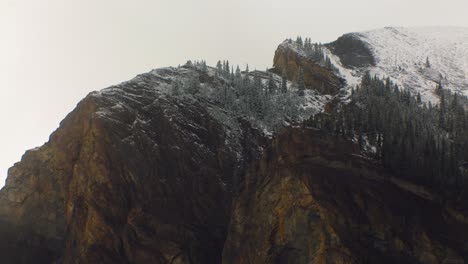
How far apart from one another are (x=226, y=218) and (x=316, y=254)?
25974mm

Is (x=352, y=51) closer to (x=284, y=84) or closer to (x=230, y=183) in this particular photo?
(x=284, y=84)

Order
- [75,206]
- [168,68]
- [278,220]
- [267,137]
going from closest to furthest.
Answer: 1. [278,220]
2. [75,206]
3. [267,137]
4. [168,68]

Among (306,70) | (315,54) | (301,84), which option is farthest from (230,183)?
(315,54)

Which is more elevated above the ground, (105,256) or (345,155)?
(345,155)

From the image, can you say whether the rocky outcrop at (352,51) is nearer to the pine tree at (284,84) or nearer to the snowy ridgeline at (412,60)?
the snowy ridgeline at (412,60)

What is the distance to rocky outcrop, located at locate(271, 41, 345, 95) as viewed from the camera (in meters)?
130

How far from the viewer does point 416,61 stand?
165500 mm

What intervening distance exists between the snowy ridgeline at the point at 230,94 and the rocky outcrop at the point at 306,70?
156 inches

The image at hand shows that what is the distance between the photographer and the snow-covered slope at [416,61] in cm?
14388

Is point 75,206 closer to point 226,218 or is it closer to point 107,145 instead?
point 107,145

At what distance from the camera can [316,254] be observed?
53031 millimetres

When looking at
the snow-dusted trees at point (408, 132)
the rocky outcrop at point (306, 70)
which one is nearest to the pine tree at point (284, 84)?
the rocky outcrop at point (306, 70)

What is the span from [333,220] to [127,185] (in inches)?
1302

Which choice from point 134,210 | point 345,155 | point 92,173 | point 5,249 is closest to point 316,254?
point 345,155
